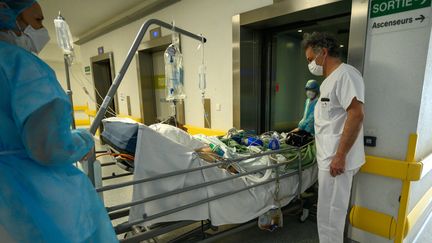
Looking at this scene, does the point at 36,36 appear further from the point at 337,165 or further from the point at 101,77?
the point at 101,77

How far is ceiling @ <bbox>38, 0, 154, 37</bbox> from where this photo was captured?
3.57m

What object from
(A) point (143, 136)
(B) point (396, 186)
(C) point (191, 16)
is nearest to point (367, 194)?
(B) point (396, 186)

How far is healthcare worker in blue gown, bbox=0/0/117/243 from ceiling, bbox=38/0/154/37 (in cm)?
319

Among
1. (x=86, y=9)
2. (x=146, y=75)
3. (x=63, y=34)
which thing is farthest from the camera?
(x=146, y=75)

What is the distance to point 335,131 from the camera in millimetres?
1604

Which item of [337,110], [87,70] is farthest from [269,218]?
[87,70]

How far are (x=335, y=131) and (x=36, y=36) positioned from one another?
1.75 m

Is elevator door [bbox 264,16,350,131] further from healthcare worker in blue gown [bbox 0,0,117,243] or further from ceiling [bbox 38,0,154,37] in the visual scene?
healthcare worker in blue gown [bbox 0,0,117,243]

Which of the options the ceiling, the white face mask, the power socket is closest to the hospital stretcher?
the white face mask

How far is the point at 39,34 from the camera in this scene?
866mm

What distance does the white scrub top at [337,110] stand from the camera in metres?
1.52

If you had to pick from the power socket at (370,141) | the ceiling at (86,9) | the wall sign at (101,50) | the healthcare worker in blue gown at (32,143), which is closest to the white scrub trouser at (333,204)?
the power socket at (370,141)

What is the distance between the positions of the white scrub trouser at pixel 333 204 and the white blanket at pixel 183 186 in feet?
1.33

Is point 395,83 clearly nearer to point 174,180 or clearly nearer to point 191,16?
point 174,180
